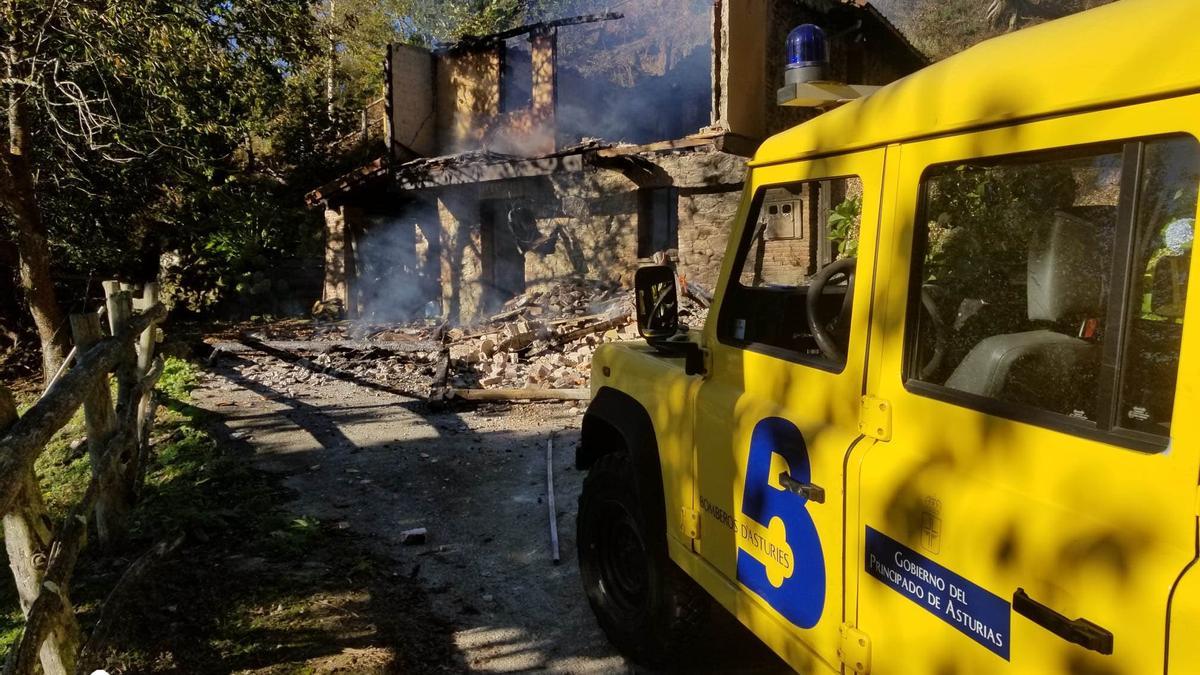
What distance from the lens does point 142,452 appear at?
18.3 feet

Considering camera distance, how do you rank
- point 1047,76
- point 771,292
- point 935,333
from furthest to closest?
point 771,292 < point 935,333 < point 1047,76

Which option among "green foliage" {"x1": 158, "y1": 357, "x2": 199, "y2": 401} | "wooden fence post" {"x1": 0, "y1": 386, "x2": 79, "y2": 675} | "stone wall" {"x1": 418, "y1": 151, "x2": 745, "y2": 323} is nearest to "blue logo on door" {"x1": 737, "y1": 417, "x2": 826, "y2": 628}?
"wooden fence post" {"x1": 0, "y1": 386, "x2": 79, "y2": 675}

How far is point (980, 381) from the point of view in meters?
1.77

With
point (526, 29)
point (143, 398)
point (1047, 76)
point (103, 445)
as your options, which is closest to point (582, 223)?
point (526, 29)

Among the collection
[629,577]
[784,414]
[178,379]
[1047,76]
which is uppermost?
[1047,76]

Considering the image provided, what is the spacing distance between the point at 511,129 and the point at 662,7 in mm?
17269

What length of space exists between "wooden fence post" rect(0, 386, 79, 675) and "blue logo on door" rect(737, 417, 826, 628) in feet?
8.00

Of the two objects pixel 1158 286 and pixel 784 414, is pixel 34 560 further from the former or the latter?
pixel 1158 286

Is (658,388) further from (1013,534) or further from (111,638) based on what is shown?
(111,638)

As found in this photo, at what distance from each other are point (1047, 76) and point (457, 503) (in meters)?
5.12

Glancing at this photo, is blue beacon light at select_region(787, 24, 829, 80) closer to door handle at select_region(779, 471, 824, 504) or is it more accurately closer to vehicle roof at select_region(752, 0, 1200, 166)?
vehicle roof at select_region(752, 0, 1200, 166)

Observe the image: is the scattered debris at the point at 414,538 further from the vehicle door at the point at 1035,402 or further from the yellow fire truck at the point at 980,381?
the vehicle door at the point at 1035,402

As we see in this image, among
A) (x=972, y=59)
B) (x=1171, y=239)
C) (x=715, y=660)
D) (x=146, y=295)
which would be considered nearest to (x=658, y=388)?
(x=715, y=660)

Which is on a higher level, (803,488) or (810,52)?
(810,52)
